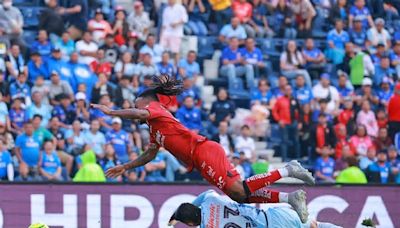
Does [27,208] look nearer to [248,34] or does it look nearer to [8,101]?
[8,101]

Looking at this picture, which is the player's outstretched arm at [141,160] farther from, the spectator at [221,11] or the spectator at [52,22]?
the spectator at [221,11]

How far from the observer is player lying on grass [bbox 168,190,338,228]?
50.8ft

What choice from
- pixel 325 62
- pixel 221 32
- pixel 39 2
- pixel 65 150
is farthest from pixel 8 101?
pixel 325 62

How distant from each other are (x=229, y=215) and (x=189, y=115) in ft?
25.8

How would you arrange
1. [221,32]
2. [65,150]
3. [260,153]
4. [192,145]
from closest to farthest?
1. [192,145]
2. [65,150]
3. [260,153]
4. [221,32]

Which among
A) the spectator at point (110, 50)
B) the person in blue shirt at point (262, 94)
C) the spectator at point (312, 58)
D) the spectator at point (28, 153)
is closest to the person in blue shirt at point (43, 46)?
the spectator at point (110, 50)

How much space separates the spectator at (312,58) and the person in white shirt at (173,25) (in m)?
2.52

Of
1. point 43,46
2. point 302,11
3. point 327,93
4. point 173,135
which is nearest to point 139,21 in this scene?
point 43,46

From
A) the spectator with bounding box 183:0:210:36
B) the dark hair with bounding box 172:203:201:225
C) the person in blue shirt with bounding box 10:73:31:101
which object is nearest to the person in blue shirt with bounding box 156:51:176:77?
the spectator with bounding box 183:0:210:36

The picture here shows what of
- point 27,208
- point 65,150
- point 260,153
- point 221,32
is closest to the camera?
point 27,208

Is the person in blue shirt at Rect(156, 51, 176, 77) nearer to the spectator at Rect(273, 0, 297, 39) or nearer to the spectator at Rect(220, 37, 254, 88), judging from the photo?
the spectator at Rect(220, 37, 254, 88)

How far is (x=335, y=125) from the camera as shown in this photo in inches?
958

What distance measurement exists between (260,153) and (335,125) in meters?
1.62

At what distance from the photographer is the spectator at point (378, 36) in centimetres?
2712
